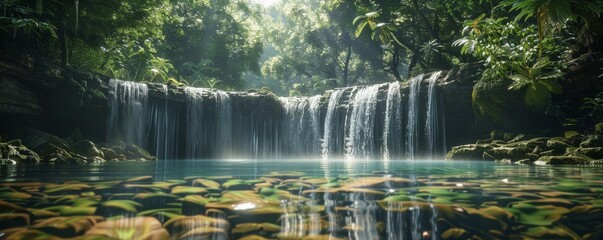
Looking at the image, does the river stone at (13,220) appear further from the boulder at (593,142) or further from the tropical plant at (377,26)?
the tropical plant at (377,26)

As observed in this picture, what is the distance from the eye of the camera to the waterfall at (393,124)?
16.9 meters

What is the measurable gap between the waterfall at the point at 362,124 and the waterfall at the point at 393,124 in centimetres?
71

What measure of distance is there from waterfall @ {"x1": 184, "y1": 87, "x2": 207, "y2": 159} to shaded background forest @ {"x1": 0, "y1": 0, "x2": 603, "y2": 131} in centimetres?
174

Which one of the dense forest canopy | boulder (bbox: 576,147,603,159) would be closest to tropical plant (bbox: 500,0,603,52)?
the dense forest canopy

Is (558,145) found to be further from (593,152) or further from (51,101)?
(51,101)

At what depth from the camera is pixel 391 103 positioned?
674 inches

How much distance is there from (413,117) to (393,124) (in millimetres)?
1070

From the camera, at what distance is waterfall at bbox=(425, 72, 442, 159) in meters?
15.7

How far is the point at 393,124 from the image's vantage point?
55.9 feet

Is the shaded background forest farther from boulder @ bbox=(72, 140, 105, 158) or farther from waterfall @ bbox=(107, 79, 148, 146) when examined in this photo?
boulder @ bbox=(72, 140, 105, 158)

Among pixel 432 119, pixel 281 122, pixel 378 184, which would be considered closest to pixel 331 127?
Result: pixel 281 122

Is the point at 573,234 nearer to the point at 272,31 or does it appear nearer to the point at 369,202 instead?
the point at 369,202

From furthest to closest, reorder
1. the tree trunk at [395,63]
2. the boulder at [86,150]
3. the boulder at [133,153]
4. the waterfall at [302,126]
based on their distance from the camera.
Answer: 1. the tree trunk at [395,63]
2. the waterfall at [302,126]
3. the boulder at [133,153]
4. the boulder at [86,150]

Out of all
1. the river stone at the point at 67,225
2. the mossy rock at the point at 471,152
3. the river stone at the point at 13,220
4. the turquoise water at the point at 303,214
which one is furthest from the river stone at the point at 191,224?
the mossy rock at the point at 471,152
